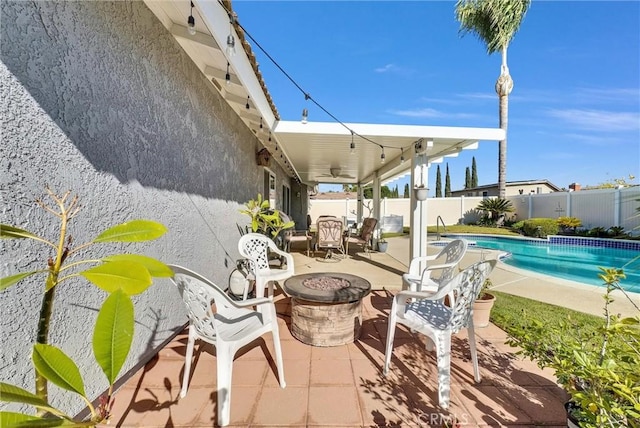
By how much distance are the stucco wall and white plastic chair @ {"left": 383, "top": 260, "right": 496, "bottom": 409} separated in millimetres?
2304

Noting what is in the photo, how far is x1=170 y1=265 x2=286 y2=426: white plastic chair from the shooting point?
1.80 m

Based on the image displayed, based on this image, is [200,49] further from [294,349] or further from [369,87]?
[369,87]

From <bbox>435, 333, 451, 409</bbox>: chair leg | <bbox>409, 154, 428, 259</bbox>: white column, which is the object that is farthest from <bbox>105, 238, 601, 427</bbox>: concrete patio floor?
<bbox>409, 154, 428, 259</bbox>: white column

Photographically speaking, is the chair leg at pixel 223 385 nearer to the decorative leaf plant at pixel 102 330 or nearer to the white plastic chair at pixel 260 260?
the decorative leaf plant at pixel 102 330

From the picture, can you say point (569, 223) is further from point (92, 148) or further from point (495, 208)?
point (92, 148)

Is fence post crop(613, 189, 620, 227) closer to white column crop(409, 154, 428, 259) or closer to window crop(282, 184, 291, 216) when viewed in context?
white column crop(409, 154, 428, 259)

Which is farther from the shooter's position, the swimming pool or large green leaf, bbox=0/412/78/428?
the swimming pool

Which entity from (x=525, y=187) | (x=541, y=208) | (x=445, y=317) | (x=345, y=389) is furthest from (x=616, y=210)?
(x=345, y=389)

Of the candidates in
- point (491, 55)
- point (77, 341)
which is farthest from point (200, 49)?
point (491, 55)

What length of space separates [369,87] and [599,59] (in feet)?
26.6

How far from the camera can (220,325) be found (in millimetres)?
2168

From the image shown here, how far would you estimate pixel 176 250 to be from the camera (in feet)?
9.80

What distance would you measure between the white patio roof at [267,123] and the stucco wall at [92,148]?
243 millimetres

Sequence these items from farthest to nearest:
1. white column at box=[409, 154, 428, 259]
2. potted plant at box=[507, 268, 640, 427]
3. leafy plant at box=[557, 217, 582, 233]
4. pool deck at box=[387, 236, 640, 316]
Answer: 1. leafy plant at box=[557, 217, 582, 233]
2. white column at box=[409, 154, 428, 259]
3. pool deck at box=[387, 236, 640, 316]
4. potted plant at box=[507, 268, 640, 427]
